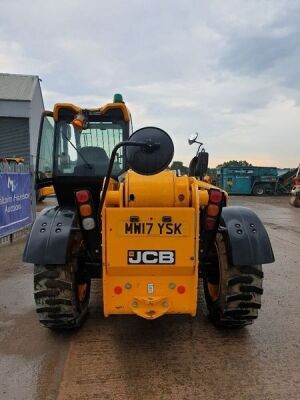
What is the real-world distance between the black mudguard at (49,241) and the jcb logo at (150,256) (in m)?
0.65

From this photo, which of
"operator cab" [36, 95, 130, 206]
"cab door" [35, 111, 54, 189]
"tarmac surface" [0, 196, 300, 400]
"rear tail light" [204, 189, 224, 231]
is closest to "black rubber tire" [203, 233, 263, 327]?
"tarmac surface" [0, 196, 300, 400]

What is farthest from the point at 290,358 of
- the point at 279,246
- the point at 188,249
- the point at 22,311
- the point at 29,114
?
the point at 29,114

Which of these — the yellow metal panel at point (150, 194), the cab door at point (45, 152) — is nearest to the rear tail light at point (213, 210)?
the yellow metal panel at point (150, 194)

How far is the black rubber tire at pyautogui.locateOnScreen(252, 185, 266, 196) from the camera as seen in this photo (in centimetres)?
3027

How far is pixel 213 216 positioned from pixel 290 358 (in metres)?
1.42

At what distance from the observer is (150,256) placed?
3627mm

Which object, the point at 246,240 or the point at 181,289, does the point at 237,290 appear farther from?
the point at 181,289

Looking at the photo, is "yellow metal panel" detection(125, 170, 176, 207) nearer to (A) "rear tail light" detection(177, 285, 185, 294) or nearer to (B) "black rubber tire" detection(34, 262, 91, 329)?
(A) "rear tail light" detection(177, 285, 185, 294)

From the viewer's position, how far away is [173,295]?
12.1 feet

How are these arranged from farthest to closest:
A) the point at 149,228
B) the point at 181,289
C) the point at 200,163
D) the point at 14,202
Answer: the point at 14,202
the point at 200,163
the point at 181,289
the point at 149,228

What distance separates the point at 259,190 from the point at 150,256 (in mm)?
27816

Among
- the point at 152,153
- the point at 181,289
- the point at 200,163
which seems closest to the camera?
the point at 152,153

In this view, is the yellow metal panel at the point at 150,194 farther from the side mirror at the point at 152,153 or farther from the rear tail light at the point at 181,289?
the rear tail light at the point at 181,289

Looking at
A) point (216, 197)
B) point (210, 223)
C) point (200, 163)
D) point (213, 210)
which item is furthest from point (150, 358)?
point (200, 163)
